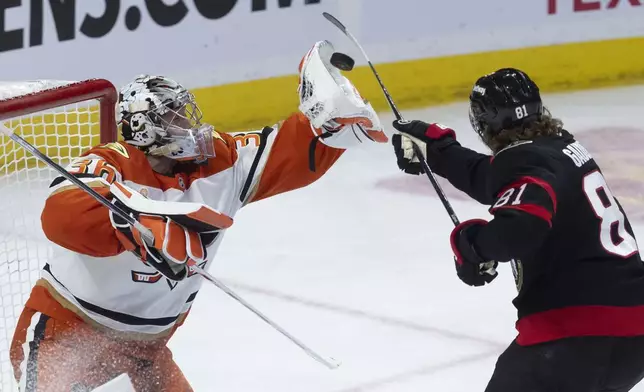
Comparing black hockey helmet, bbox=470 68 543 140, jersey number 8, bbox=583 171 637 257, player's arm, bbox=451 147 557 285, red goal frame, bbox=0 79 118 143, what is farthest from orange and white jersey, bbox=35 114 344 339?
jersey number 8, bbox=583 171 637 257

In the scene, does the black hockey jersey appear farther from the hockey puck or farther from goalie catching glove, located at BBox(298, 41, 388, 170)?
the hockey puck

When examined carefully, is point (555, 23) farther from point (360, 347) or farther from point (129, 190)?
point (129, 190)

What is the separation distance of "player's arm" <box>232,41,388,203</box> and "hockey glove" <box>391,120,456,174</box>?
0.16 ft

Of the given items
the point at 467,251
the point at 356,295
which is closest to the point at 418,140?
the point at 467,251

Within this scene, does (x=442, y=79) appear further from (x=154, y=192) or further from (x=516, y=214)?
(x=516, y=214)

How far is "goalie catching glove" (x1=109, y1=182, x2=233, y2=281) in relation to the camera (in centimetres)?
180

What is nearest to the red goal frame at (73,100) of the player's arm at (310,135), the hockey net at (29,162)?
the hockey net at (29,162)

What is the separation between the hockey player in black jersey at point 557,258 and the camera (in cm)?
184

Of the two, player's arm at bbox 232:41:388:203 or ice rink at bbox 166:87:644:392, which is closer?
player's arm at bbox 232:41:388:203

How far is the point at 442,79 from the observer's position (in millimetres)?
5625

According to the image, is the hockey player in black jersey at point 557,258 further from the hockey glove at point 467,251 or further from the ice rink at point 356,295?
the ice rink at point 356,295

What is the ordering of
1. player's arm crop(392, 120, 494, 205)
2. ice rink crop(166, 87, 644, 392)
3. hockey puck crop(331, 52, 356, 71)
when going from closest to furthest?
player's arm crop(392, 120, 494, 205), hockey puck crop(331, 52, 356, 71), ice rink crop(166, 87, 644, 392)

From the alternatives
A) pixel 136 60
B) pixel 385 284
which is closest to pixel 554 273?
pixel 385 284

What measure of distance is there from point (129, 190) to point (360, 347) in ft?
4.71
